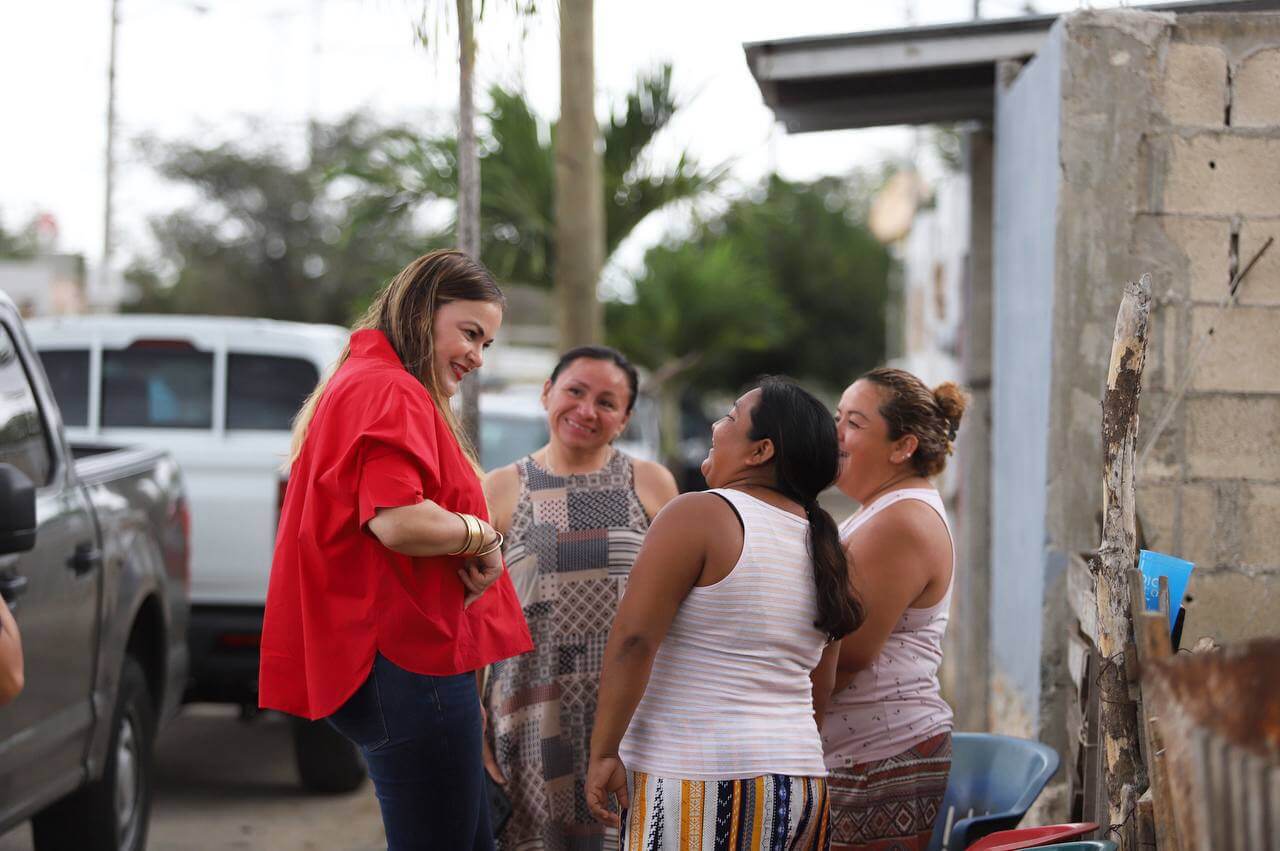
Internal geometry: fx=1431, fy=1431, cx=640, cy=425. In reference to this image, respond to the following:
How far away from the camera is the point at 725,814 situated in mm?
2748

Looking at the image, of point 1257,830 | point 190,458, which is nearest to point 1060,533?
point 1257,830

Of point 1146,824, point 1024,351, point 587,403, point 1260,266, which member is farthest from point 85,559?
point 1260,266

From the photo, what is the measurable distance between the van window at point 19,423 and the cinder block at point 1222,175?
360 centimetres

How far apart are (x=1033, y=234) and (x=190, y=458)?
12.7 feet

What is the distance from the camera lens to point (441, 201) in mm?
7078

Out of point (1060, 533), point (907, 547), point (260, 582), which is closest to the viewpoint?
point (907, 547)

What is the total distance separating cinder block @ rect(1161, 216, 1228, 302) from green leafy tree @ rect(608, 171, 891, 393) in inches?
464

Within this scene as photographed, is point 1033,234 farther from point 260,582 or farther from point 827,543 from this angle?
point 260,582

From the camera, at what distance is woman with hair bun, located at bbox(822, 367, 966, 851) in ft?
10.8

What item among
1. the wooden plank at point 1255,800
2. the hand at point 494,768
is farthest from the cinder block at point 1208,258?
the wooden plank at point 1255,800

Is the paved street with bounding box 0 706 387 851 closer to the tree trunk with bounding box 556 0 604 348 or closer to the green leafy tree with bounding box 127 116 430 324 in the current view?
the tree trunk with bounding box 556 0 604 348

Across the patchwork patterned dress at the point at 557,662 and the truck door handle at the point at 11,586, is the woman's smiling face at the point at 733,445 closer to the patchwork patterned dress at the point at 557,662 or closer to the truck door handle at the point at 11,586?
the patchwork patterned dress at the point at 557,662

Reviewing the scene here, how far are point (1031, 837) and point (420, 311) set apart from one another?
1705 mm

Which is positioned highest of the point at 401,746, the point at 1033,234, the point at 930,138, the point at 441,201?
the point at 930,138
